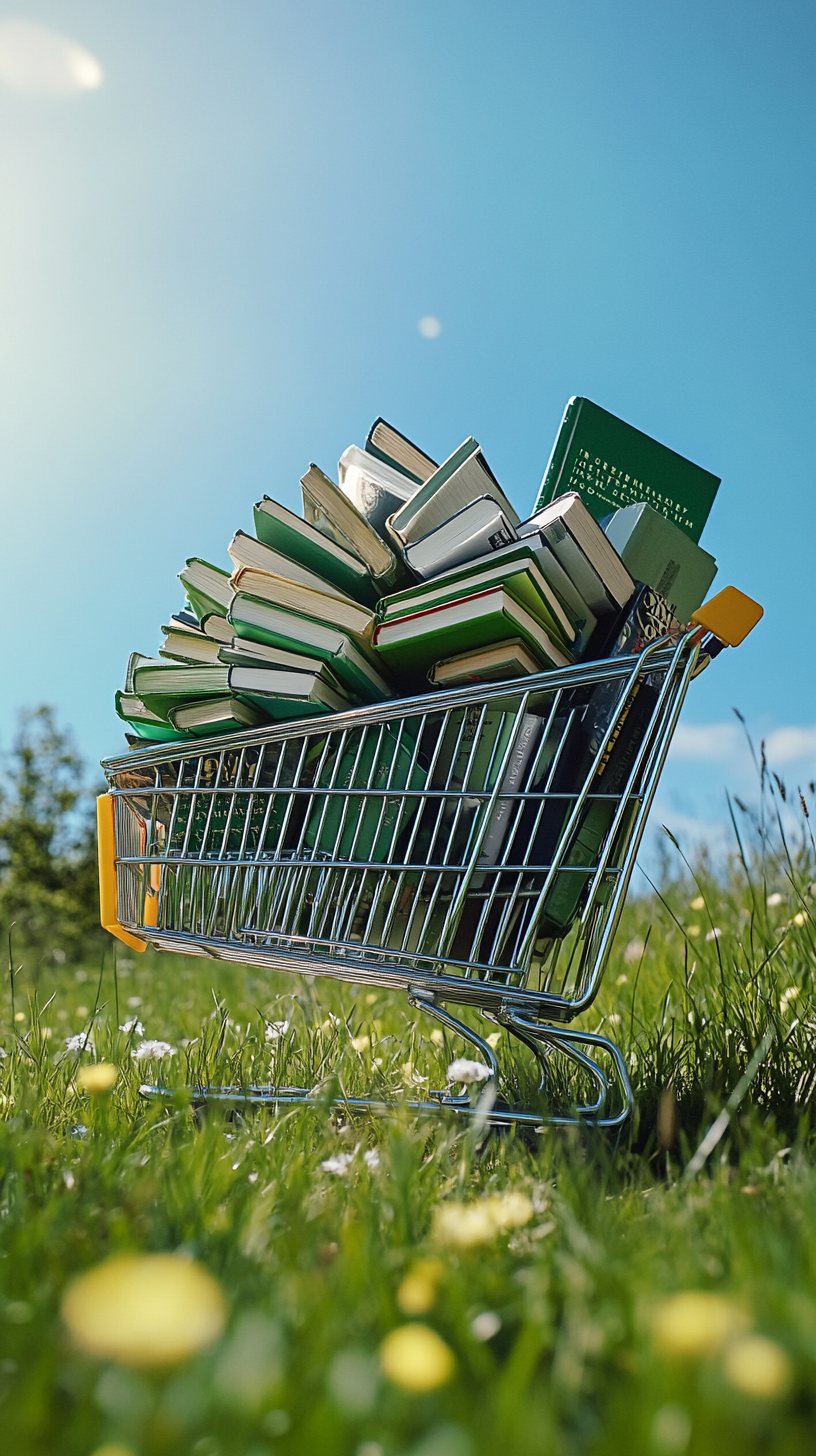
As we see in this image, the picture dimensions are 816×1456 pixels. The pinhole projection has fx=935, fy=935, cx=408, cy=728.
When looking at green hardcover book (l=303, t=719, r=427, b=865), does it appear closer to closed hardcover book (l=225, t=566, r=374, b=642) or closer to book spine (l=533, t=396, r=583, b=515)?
closed hardcover book (l=225, t=566, r=374, b=642)

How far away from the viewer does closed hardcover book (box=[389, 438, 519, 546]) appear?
94.0 inches

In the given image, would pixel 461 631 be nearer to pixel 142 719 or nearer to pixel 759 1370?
pixel 142 719

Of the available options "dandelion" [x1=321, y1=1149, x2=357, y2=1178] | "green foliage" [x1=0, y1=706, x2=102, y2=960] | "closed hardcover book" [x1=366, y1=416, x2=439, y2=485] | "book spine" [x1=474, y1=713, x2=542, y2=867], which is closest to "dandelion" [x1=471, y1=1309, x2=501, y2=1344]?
"dandelion" [x1=321, y1=1149, x2=357, y2=1178]

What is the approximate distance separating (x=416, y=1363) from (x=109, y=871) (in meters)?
2.31

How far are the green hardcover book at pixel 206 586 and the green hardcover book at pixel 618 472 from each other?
978 millimetres

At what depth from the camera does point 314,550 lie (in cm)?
251

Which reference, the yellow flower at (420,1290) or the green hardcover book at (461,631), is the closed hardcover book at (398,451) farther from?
the yellow flower at (420,1290)

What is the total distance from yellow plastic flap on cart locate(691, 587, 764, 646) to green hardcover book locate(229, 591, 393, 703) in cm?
84

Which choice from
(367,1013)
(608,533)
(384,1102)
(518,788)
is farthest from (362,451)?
(367,1013)

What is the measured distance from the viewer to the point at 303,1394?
35.4 inches

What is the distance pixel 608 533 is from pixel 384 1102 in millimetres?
1545

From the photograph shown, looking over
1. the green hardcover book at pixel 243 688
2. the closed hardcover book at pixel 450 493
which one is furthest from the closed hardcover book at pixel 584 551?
the green hardcover book at pixel 243 688

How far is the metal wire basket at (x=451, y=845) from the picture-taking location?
7.09ft

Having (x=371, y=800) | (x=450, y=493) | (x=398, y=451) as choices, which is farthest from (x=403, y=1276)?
(x=398, y=451)
